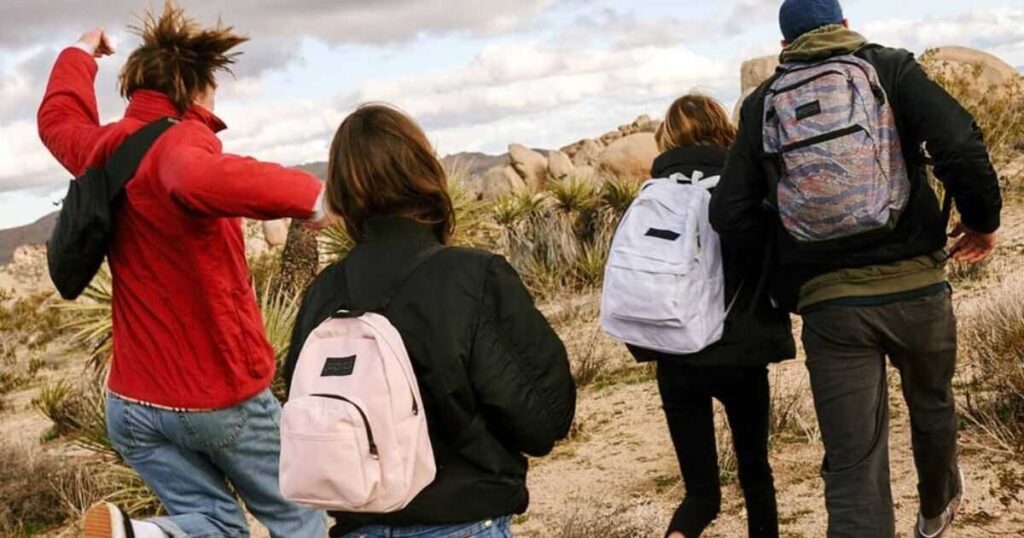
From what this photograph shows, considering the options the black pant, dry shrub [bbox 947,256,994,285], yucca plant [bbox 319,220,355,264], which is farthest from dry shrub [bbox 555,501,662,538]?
yucca plant [bbox 319,220,355,264]

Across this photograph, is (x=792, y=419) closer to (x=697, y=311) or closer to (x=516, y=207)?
(x=697, y=311)

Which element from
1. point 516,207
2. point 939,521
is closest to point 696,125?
point 939,521

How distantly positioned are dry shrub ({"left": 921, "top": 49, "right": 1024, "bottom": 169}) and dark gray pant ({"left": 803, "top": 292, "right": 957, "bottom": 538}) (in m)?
10.1

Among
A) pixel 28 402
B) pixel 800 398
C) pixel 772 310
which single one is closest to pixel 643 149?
pixel 28 402

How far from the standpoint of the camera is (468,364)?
2.19 m

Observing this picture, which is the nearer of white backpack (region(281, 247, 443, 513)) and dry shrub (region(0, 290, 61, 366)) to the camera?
white backpack (region(281, 247, 443, 513))

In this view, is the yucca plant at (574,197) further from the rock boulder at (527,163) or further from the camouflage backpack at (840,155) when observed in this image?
the rock boulder at (527,163)

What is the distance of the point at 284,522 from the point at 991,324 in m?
4.19

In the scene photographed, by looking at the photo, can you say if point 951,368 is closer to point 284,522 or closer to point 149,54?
point 284,522

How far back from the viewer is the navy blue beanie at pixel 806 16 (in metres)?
3.06

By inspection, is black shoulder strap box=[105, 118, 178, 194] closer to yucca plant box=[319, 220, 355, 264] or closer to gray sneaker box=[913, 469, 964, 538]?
gray sneaker box=[913, 469, 964, 538]

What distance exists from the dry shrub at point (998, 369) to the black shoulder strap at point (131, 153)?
146 inches

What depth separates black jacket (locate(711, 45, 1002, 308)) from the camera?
9.36 feet

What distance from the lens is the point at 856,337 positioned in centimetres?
299
